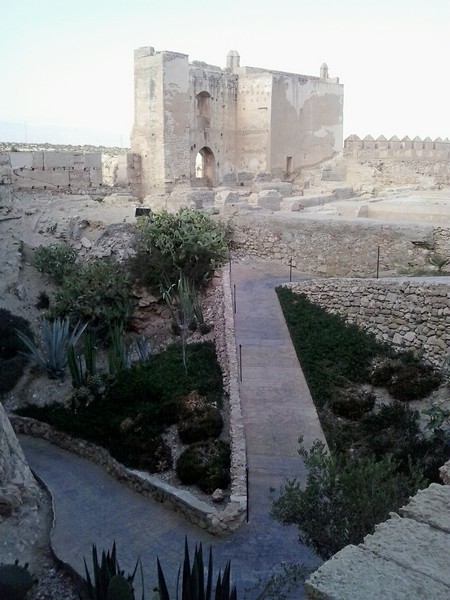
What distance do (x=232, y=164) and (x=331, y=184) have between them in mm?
5196

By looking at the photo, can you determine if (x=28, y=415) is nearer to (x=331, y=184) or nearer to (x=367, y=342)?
(x=367, y=342)

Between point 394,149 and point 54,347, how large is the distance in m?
19.1

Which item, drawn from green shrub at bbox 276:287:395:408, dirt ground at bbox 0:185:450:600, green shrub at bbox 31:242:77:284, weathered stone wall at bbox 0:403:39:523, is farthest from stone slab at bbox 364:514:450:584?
green shrub at bbox 31:242:77:284

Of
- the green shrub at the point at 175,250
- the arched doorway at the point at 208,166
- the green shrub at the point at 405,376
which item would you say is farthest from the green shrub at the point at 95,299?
the arched doorway at the point at 208,166

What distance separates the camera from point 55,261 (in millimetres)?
16719

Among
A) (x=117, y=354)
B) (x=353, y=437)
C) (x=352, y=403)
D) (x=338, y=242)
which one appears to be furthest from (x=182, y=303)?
(x=353, y=437)

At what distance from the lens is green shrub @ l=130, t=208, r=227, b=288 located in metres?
15.7

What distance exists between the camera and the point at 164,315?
1562cm

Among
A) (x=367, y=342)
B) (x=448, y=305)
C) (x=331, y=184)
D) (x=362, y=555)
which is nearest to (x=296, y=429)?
(x=367, y=342)

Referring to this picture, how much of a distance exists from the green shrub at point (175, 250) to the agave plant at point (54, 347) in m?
2.58

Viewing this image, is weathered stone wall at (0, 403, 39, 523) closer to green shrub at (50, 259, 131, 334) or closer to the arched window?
green shrub at (50, 259, 131, 334)

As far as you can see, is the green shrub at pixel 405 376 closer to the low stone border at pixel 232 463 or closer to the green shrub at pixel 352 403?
the green shrub at pixel 352 403

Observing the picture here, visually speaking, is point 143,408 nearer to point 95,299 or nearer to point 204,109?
point 95,299

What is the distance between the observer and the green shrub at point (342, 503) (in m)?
5.84
